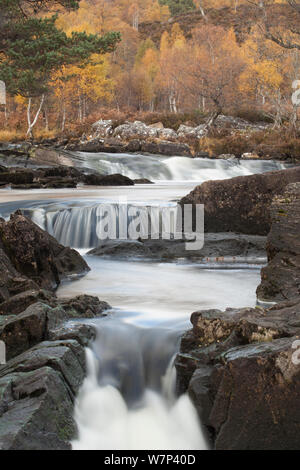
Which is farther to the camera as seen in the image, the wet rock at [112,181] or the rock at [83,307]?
the wet rock at [112,181]

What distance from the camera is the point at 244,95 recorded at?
2076 inches

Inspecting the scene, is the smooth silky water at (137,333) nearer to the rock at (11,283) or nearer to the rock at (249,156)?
the rock at (11,283)

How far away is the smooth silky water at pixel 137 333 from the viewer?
3541 mm

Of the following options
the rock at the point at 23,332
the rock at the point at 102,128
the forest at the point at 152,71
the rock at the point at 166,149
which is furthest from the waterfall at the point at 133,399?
the rock at the point at 102,128

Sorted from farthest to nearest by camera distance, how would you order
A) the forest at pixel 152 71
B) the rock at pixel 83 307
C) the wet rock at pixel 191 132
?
1. the wet rock at pixel 191 132
2. the forest at pixel 152 71
3. the rock at pixel 83 307

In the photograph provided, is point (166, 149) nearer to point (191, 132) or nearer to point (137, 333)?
point (191, 132)

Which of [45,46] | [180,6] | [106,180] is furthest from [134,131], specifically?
[180,6]

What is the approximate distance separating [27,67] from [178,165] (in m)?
8.17

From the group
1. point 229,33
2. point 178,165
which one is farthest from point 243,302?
point 229,33

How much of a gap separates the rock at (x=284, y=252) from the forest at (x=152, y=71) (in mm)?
13224

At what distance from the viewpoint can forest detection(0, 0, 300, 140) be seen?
75.3 feet

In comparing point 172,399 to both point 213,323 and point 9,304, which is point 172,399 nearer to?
point 213,323

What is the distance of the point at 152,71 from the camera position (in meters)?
73.8
